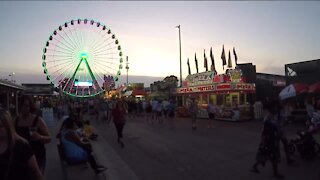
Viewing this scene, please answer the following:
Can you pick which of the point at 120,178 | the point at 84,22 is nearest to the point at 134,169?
the point at 120,178

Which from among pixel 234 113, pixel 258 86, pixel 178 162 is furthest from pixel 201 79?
pixel 178 162

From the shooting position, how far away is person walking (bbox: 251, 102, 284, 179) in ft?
25.4

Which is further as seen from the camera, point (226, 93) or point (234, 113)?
point (226, 93)

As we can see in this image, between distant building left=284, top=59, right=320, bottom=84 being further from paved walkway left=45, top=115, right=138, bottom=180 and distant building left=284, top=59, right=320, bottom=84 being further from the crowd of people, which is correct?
paved walkway left=45, top=115, right=138, bottom=180

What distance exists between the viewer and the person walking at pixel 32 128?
4957 mm

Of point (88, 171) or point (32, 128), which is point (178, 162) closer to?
point (88, 171)

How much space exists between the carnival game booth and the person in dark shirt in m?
22.4

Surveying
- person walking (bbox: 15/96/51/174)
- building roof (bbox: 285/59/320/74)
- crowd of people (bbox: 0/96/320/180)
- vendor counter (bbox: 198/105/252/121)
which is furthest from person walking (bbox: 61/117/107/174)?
building roof (bbox: 285/59/320/74)

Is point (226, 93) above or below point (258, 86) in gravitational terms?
below

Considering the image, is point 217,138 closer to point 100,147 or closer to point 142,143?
point 142,143

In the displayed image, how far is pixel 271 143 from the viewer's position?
25.6 ft

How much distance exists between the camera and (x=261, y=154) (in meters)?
8.05

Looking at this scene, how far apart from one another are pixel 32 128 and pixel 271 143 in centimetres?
489

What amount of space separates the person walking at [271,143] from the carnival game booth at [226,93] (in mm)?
16310
